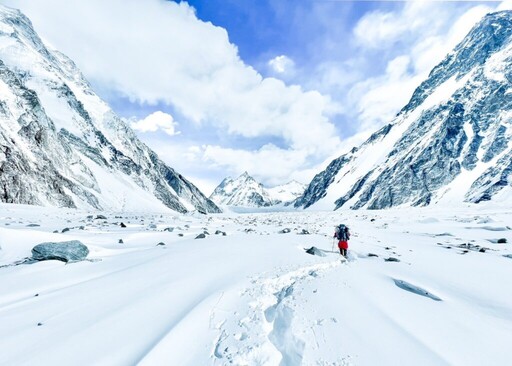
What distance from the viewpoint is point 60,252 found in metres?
10.7

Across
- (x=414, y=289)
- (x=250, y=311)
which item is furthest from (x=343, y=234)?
(x=250, y=311)

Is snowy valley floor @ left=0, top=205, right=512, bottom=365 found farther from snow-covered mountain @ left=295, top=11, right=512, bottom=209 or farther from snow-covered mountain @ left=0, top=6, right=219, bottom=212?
snow-covered mountain @ left=295, top=11, right=512, bottom=209

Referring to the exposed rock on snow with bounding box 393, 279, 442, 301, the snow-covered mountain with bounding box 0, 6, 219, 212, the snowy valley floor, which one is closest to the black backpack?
the snowy valley floor

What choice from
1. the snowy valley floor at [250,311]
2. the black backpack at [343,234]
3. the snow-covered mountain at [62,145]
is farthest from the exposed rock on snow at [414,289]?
the snow-covered mountain at [62,145]

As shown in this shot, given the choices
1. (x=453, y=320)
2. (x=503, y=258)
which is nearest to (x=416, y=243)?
(x=503, y=258)

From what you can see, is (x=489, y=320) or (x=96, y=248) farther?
(x=96, y=248)

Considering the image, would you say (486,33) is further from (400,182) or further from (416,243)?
(416,243)

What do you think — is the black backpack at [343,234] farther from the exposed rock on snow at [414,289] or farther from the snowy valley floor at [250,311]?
the exposed rock on snow at [414,289]

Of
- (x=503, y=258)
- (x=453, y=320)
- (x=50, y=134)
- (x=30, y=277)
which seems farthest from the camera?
(x=50, y=134)

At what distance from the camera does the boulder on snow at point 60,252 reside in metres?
10.5

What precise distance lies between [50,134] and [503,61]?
677ft

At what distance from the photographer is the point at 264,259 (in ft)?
36.9

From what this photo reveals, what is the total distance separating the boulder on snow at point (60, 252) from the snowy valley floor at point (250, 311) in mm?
417

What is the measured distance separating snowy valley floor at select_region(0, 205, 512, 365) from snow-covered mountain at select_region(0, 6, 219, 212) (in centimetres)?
4839
